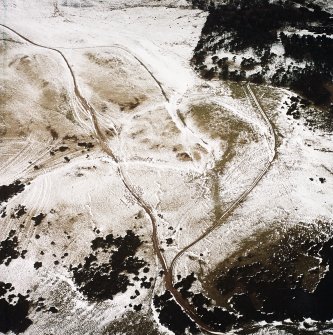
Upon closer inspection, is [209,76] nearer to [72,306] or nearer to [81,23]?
[81,23]

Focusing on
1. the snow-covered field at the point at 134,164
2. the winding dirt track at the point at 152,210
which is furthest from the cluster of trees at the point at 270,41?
the winding dirt track at the point at 152,210

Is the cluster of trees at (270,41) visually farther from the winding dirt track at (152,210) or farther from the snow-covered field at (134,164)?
the winding dirt track at (152,210)

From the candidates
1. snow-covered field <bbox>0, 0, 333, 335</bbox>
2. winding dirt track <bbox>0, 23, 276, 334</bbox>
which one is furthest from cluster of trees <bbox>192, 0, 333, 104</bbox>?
winding dirt track <bbox>0, 23, 276, 334</bbox>

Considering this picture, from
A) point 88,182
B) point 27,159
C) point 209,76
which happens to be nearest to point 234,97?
point 209,76

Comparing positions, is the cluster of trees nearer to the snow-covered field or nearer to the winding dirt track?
the snow-covered field

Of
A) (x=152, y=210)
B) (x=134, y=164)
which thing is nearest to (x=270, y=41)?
(x=134, y=164)

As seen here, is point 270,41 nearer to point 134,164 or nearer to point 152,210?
point 134,164

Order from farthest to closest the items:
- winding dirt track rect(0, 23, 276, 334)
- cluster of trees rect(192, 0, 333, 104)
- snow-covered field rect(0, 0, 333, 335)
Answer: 1. cluster of trees rect(192, 0, 333, 104)
2. snow-covered field rect(0, 0, 333, 335)
3. winding dirt track rect(0, 23, 276, 334)

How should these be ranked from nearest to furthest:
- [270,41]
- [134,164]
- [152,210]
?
[152,210], [134,164], [270,41]

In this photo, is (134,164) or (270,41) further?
(270,41)
